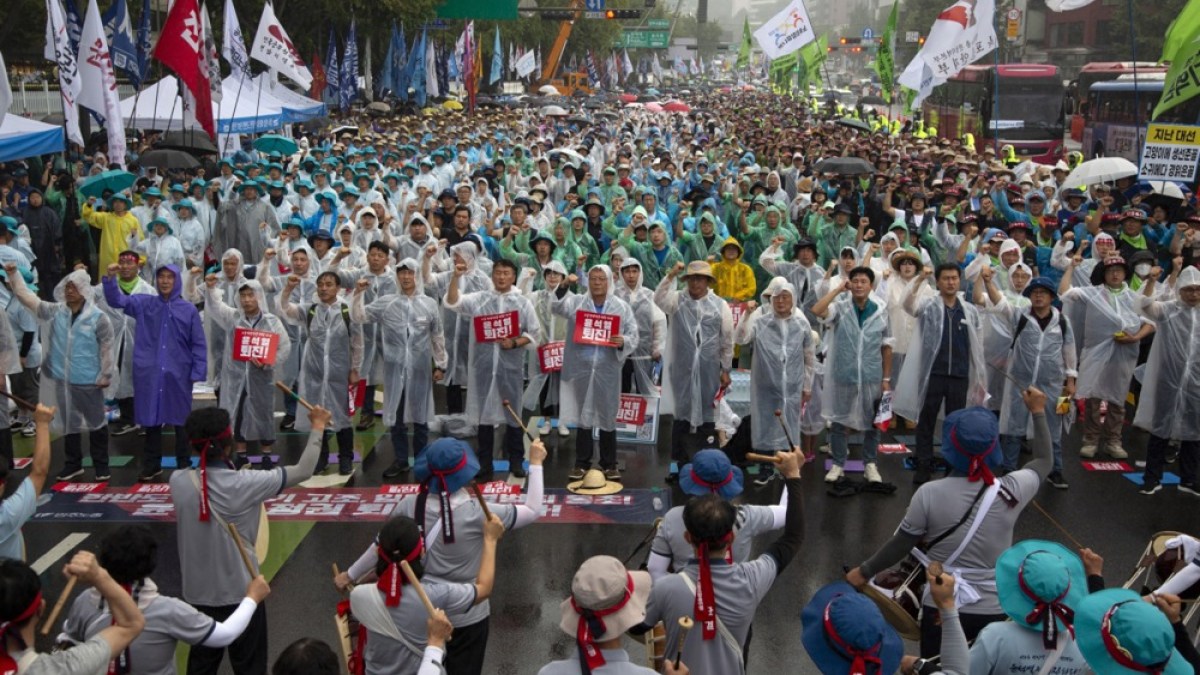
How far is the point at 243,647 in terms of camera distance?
507 cm

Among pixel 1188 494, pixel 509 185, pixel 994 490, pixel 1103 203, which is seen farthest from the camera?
pixel 509 185

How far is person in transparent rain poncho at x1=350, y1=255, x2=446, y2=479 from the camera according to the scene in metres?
9.02

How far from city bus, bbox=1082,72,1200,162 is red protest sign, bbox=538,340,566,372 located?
19.2 m

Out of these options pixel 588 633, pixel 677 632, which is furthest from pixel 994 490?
pixel 588 633

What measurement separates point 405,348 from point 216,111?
47.8ft

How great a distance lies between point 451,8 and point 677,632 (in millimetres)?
33358

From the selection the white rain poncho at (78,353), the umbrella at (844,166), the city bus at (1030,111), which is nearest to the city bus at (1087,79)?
the city bus at (1030,111)

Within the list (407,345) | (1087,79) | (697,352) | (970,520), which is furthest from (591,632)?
(1087,79)

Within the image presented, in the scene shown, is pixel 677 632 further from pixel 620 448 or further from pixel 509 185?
pixel 509 185

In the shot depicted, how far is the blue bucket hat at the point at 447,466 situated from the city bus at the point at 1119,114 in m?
23.2

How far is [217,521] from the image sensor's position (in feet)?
16.8

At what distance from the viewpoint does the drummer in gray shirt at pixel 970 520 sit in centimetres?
484

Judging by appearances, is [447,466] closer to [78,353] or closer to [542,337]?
[78,353]

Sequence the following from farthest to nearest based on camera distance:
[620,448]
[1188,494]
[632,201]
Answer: [632,201]
[620,448]
[1188,494]
